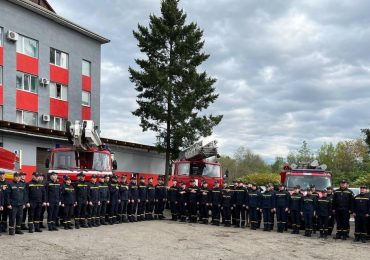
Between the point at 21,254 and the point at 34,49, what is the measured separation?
23410mm

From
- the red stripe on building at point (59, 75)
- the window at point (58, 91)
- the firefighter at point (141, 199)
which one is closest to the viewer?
the firefighter at point (141, 199)

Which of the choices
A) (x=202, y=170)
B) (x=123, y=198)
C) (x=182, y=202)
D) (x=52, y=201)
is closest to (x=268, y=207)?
(x=182, y=202)

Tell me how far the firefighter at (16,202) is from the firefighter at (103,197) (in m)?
3.05

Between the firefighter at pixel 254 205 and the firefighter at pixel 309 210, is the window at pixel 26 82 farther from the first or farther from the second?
the firefighter at pixel 309 210

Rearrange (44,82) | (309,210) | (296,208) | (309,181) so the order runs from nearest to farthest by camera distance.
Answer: (309,210) < (296,208) < (309,181) < (44,82)

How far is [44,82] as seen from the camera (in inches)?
1238

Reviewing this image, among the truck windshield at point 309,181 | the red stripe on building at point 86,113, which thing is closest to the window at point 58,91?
the red stripe on building at point 86,113

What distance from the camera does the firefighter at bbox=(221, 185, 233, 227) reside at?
17656 millimetres

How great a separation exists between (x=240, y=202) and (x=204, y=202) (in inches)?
58.3

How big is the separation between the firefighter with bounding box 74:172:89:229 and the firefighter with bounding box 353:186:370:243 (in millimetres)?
8748

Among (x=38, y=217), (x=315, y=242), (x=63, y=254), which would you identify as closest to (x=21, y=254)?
(x=63, y=254)

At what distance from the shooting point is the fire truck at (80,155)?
662 inches

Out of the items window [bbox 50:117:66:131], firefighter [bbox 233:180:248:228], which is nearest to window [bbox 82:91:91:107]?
window [bbox 50:117:66:131]

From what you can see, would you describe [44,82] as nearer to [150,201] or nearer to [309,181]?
[150,201]
